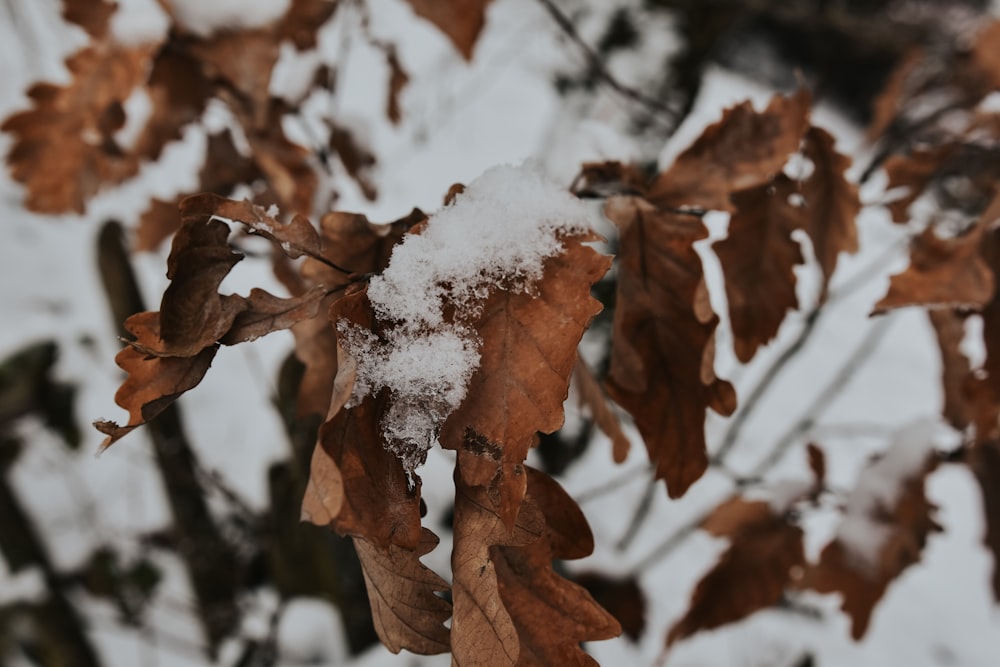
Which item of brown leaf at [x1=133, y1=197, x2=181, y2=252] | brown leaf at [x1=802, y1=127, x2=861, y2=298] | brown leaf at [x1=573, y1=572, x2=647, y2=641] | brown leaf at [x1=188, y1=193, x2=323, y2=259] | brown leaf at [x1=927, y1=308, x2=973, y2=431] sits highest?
brown leaf at [x1=802, y1=127, x2=861, y2=298]

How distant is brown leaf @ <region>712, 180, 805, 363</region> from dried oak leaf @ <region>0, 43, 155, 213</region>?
1.59 feet

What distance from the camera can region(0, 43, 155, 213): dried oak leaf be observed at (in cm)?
53

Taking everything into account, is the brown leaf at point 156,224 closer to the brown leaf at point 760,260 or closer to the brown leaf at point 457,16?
the brown leaf at point 457,16

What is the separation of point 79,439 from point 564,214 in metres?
1.89

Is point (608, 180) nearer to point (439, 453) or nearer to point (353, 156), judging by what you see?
point (353, 156)

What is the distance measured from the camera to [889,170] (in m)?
0.57

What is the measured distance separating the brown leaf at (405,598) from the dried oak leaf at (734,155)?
0.84ft

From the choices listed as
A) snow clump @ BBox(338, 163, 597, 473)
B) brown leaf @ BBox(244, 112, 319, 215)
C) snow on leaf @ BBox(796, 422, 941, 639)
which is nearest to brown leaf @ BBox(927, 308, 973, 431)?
snow on leaf @ BBox(796, 422, 941, 639)

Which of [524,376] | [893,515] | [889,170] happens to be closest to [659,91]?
[889,170]

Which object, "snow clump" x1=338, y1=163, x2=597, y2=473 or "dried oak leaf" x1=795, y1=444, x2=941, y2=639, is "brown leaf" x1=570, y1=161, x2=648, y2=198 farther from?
"dried oak leaf" x1=795, y1=444, x2=941, y2=639

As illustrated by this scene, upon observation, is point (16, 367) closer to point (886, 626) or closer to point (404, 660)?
point (404, 660)

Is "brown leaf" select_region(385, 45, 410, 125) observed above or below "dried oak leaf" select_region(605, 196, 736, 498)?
below

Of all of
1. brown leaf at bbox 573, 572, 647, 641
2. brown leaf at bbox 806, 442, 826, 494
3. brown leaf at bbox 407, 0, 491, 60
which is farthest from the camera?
brown leaf at bbox 573, 572, 647, 641

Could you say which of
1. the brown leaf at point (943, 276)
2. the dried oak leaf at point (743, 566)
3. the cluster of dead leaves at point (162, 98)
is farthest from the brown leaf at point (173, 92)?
the dried oak leaf at point (743, 566)
